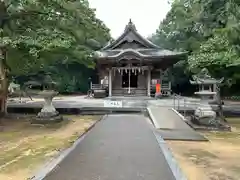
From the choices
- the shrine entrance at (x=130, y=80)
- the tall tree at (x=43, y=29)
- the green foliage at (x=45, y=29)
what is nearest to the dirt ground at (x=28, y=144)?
the tall tree at (x=43, y=29)

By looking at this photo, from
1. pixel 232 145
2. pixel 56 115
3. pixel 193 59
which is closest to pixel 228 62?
pixel 193 59

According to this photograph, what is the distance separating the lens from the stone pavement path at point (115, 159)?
534 centimetres

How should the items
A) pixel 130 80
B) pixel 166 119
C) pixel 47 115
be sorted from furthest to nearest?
1. pixel 130 80
2. pixel 47 115
3. pixel 166 119

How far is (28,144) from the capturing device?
836 centimetres

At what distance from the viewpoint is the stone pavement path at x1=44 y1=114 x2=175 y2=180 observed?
534cm

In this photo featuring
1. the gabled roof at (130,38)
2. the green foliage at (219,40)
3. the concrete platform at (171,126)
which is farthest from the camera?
the gabled roof at (130,38)

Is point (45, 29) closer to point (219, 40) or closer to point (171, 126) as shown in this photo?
point (171, 126)

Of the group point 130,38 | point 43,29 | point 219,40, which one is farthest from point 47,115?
point 130,38

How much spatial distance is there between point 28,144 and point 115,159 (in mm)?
3199

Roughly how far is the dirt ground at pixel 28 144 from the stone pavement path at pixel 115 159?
583 millimetres

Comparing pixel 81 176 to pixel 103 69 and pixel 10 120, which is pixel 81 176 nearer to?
pixel 10 120

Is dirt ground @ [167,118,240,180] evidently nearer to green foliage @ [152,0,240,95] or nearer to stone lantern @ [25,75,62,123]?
green foliage @ [152,0,240,95]

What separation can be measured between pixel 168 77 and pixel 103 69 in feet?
32.6

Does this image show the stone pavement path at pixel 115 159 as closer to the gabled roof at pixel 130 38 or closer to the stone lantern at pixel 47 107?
the stone lantern at pixel 47 107
